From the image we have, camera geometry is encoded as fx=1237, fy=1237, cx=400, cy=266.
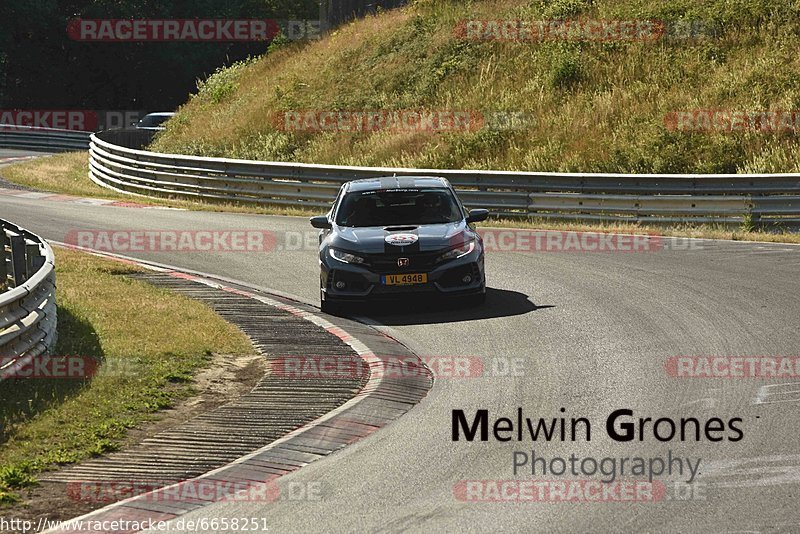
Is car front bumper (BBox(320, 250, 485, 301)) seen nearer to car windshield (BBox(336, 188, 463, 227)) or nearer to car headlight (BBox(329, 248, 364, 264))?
car headlight (BBox(329, 248, 364, 264))

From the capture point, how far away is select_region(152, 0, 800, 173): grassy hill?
29156 mm

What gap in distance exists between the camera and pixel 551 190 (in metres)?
24.0

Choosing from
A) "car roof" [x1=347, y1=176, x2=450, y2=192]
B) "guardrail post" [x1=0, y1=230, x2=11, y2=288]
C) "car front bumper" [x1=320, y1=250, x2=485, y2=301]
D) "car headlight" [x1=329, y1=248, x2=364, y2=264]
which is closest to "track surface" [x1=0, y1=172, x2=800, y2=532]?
"car front bumper" [x1=320, y1=250, x2=485, y2=301]

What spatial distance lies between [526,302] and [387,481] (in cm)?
750

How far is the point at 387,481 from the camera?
8.09 m

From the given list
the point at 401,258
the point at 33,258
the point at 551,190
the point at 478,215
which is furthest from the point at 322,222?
the point at 551,190

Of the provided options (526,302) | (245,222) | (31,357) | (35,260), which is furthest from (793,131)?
(31,357)

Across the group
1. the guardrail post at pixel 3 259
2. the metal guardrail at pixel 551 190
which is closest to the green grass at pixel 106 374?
the guardrail post at pixel 3 259

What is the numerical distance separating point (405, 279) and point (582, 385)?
166 inches

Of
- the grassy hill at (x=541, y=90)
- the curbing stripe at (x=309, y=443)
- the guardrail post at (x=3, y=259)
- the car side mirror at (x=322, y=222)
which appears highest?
the grassy hill at (x=541, y=90)

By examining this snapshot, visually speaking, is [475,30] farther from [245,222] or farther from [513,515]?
[513,515]

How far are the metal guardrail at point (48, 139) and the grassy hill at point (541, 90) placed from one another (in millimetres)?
12420

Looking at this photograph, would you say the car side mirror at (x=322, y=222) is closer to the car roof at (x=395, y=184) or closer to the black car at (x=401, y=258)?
the black car at (x=401, y=258)

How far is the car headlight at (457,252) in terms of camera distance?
14688 mm
